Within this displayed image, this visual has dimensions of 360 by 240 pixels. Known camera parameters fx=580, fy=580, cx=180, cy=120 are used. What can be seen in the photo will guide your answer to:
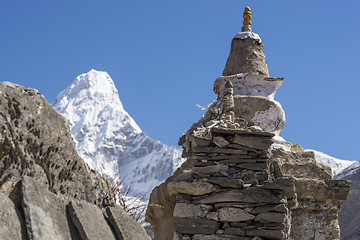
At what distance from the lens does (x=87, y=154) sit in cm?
13075

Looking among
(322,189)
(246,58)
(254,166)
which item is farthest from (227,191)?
(246,58)

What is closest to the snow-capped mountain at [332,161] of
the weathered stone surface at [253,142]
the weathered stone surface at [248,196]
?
the weathered stone surface at [253,142]

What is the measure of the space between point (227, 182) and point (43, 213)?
3.66 m

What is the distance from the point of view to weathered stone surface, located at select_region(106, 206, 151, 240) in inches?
146

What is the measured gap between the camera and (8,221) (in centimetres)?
284

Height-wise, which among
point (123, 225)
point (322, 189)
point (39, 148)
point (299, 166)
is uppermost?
point (299, 166)

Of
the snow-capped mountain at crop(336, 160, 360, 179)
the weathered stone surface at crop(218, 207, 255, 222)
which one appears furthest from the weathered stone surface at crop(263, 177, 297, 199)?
the snow-capped mountain at crop(336, 160, 360, 179)

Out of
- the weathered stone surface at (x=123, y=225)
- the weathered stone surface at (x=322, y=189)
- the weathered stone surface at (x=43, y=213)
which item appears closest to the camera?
the weathered stone surface at (x=43, y=213)

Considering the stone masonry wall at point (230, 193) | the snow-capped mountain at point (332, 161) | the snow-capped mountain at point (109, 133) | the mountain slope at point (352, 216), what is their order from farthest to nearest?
the snow-capped mountain at point (109, 133) < the snow-capped mountain at point (332, 161) < the mountain slope at point (352, 216) < the stone masonry wall at point (230, 193)

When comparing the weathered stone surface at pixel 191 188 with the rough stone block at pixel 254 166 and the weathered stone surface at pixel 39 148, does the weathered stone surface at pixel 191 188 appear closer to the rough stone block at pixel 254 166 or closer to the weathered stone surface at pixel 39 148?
the rough stone block at pixel 254 166

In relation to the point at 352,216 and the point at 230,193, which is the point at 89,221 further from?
the point at 352,216

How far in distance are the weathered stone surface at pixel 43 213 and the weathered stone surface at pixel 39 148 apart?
7cm

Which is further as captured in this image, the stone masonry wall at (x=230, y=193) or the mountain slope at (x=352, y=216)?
the mountain slope at (x=352, y=216)

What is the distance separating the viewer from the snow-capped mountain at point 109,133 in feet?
437
